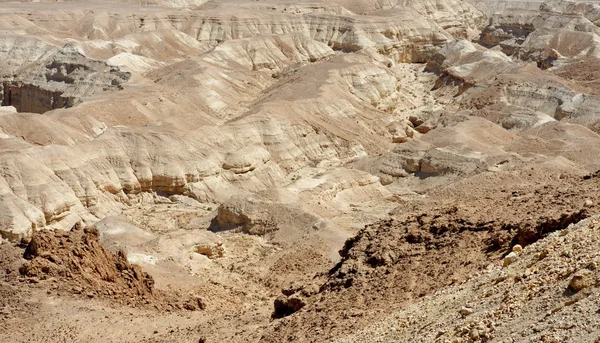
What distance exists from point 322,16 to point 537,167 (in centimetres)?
5322

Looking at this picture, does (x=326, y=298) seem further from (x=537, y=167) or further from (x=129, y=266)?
(x=537, y=167)

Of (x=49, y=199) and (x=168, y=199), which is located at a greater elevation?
(x=49, y=199)

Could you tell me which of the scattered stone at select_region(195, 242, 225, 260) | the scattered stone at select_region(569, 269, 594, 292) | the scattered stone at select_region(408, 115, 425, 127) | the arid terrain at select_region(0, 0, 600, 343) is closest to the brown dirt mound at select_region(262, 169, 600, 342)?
the arid terrain at select_region(0, 0, 600, 343)

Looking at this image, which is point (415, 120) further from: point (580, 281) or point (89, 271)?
point (580, 281)

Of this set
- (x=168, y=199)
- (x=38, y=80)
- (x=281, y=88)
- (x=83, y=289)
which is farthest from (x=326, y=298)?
(x=38, y=80)

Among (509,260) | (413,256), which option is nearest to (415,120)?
(413,256)

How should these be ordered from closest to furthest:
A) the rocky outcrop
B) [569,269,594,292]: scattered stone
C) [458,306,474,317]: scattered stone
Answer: [569,269,594,292]: scattered stone < [458,306,474,317]: scattered stone < the rocky outcrop

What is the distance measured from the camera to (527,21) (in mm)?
94250

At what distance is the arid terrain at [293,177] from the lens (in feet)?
58.1

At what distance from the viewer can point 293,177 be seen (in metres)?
47.6

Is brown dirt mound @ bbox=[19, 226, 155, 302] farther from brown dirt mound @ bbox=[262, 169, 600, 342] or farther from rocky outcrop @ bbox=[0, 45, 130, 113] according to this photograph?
rocky outcrop @ bbox=[0, 45, 130, 113]

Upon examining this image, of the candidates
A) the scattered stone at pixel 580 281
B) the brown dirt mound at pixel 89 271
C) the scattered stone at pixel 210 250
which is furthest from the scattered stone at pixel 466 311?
→ the scattered stone at pixel 210 250

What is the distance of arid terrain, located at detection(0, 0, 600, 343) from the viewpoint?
58.1 feet

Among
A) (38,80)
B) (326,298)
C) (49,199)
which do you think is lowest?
(38,80)
